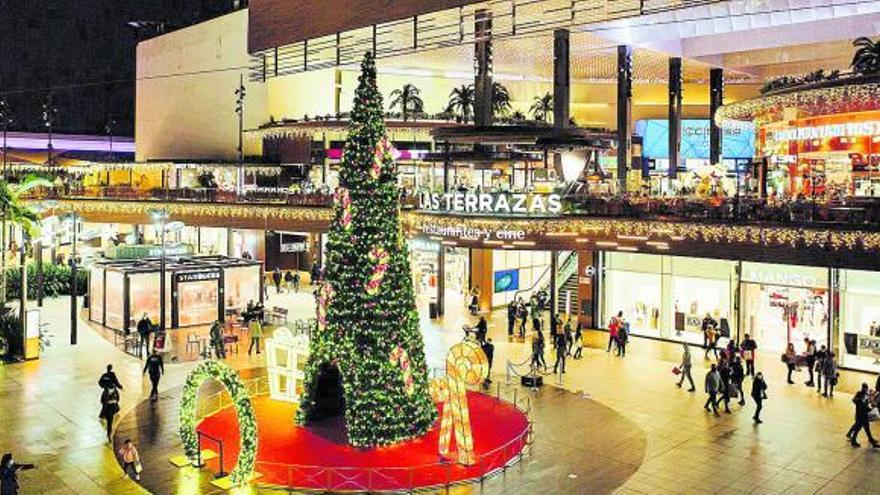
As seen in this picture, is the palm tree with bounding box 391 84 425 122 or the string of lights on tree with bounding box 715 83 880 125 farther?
the palm tree with bounding box 391 84 425 122

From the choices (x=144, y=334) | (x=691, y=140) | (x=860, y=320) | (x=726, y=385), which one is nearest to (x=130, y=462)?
(x=144, y=334)

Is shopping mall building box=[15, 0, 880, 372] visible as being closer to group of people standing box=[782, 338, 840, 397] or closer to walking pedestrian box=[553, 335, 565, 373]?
group of people standing box=[782, 338, 840, 397]

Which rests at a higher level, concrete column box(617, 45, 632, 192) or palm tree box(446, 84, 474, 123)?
palm tree box(446, 84, 474, 123)

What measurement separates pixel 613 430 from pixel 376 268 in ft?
22.3

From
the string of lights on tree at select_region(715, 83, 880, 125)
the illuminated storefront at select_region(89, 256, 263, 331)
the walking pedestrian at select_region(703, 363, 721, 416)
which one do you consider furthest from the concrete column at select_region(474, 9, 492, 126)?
the illuminated storefront at select_region(89, 256, 263, 331)

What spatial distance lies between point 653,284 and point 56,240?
36033 millimetres

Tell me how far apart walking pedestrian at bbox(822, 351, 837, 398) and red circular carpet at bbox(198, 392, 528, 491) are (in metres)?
8.96

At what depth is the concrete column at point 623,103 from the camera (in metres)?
28.9

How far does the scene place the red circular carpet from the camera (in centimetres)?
1550

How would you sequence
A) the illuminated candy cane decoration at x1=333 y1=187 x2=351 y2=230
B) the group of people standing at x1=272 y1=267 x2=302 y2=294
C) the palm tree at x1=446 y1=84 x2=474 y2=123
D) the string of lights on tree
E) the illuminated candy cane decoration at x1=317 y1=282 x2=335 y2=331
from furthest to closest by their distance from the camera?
the group of people standing at x1=272 y1=267 x2=302 y2=294 → the palm tree at x1=446 y1=84 x2=474 y2=123 → the string of lights on tree → the illuminated candy cane decoration at x1=317 y1=282 x2=335 y2=331 → the illuminated candy cane decoration at x1=333 y1=187 x2=351 y2=230

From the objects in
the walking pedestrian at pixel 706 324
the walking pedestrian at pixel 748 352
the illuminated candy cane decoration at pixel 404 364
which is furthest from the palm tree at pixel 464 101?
the illuminated candy cane decoration at pixel 404 364

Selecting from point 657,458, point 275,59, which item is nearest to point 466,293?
point 275,59

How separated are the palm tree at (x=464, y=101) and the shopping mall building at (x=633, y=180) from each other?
0.34 meters

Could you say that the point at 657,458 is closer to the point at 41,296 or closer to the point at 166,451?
the point at 166,451
